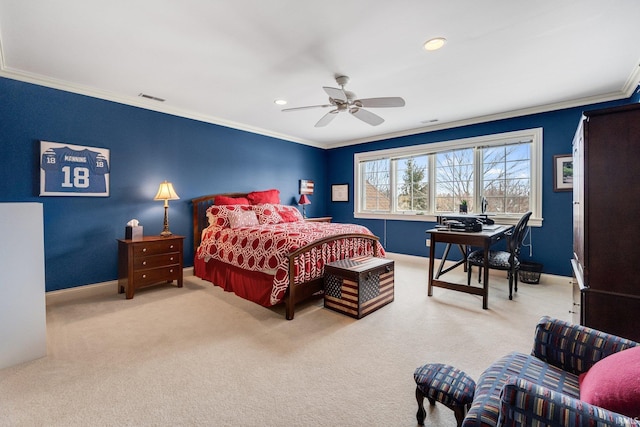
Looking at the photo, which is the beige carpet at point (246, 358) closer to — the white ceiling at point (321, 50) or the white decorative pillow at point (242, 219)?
the white decorative pillow at point (242, 219)

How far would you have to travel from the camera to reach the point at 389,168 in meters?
5.91

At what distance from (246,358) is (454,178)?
14.8 feet

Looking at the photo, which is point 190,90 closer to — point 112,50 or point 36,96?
point 112,50

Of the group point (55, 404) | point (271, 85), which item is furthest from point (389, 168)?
point (55, 404)

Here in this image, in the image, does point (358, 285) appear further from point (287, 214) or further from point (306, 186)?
point (306, 186)

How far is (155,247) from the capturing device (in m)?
3.56

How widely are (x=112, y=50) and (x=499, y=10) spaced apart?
321 centimetres

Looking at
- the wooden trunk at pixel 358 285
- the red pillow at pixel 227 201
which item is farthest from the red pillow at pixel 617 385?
the red pillow at pixel 227 201

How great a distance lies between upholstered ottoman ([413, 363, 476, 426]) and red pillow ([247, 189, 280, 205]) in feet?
13.3

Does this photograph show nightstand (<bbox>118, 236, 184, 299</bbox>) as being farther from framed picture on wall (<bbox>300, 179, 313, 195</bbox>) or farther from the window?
the window

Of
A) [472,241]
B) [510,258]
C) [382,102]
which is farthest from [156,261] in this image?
[510,258]

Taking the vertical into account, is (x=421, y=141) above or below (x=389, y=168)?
above

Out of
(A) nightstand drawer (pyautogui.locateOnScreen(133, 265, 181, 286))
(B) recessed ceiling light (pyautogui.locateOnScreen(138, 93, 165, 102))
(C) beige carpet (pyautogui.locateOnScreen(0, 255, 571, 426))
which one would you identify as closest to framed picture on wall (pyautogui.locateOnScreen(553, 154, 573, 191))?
(C) beige carpet (pyautogui.locateOnScreen(0, 255, 571, 426))

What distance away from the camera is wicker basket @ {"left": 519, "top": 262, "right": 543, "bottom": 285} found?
398cm
